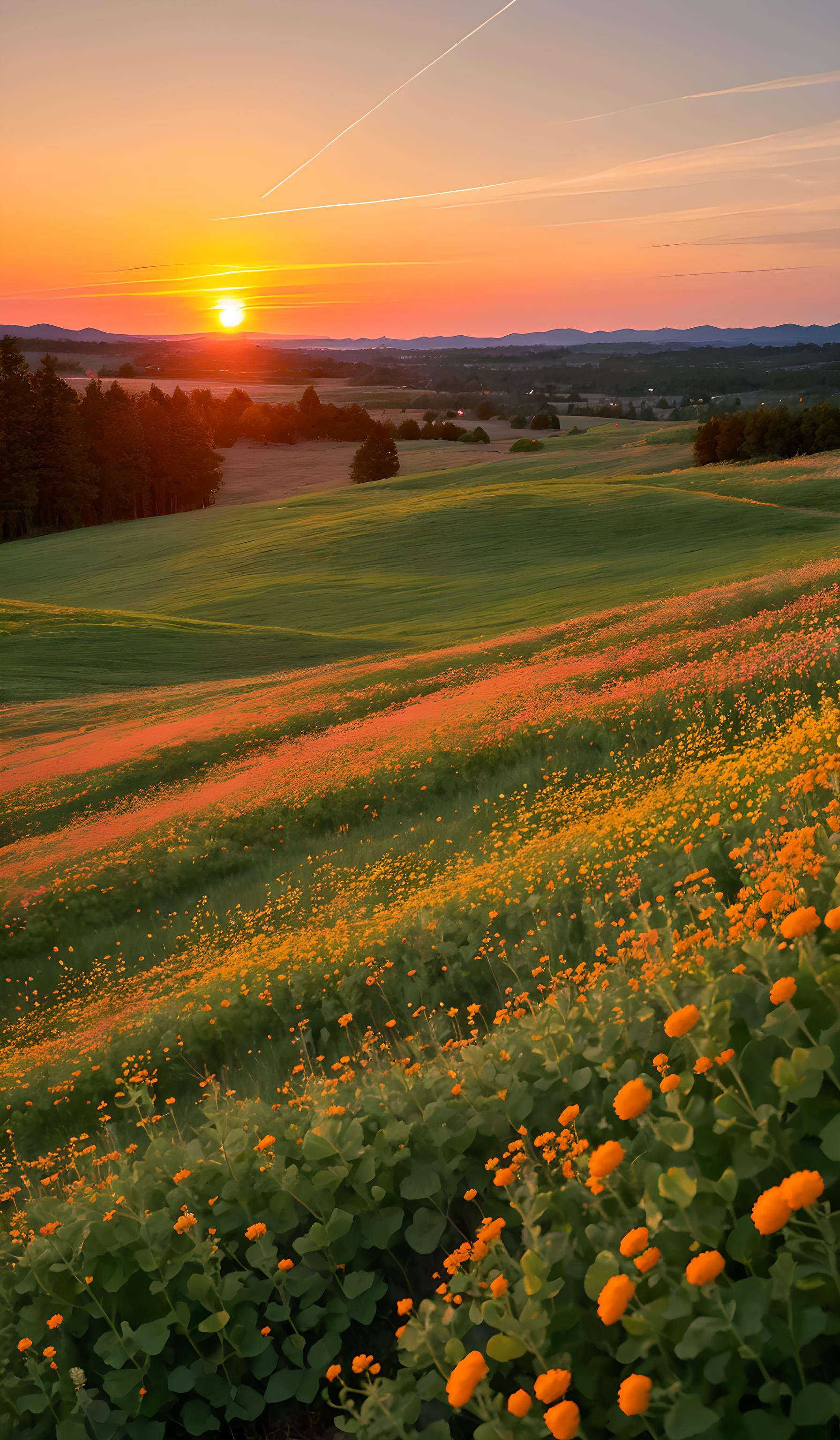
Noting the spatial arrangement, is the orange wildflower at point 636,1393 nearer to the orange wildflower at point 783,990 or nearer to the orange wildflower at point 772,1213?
the orange wildflower at point 772,1213

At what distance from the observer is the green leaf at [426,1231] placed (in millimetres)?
3672

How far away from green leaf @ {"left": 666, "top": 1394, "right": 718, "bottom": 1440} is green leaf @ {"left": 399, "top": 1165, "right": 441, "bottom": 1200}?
1.64 meters

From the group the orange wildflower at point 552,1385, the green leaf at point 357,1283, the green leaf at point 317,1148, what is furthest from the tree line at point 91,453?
the orange wildflower at point 552,1385

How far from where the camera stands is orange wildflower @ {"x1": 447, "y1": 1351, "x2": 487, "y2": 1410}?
226cm

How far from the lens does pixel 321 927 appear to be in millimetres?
10555

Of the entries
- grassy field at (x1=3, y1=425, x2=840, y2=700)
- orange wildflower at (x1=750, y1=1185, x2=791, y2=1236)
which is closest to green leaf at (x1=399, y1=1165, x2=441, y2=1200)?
orange wildflower at (x1=750, y1=1185, x2=791, y2=1236)

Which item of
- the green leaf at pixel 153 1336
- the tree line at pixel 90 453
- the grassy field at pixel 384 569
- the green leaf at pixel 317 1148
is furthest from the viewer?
the tree line at pixel 90 453

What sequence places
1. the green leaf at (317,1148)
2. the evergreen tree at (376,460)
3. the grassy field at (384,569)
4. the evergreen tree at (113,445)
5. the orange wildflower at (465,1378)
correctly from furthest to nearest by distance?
the evergreen tree at (376,460) < the evergreen tree at (113,445) < the grassy field at (384,569) < the green leaf at (317,1148) < the orange wildflower at (465,1378)

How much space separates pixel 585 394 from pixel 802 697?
16323cm

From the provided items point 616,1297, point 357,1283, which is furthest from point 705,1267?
point 357,1283

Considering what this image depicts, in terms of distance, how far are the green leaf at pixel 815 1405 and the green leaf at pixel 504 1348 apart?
2.46ft

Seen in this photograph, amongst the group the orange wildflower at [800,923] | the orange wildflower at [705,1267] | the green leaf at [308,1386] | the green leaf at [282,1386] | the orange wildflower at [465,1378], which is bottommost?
the green leaf at [282,1386]

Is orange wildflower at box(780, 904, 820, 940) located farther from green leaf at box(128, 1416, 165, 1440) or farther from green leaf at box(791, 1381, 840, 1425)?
green leaf at box(128, 1416, 165, 1440)

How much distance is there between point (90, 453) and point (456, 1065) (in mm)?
94728
